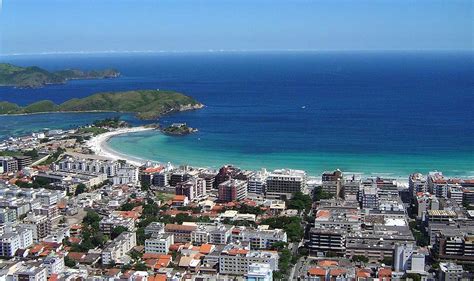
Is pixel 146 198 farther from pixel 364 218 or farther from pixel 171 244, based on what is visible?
pixel 364 218

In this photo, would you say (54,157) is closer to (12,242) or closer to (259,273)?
(12,242)

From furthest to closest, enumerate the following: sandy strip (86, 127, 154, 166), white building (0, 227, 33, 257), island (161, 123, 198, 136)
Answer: island (161, 123, 198, 136) < sandy strip (86, 127, 154, 166) < white building (0, 227, 33, 257)

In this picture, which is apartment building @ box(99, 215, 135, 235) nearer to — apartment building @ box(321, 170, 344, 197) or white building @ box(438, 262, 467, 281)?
apartment building @ box(321, 170, 344, 197)

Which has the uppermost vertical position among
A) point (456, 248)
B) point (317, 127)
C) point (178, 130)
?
point (317, 127)

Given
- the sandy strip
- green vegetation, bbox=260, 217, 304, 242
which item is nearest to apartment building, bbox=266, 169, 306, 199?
green vegetation, bbox=260, 217, 304, 242

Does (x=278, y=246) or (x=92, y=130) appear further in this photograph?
(x=92, y=130)

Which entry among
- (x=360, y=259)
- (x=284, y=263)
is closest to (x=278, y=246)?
(x=284, y=263)

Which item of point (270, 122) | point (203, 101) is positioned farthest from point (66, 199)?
point (203, 101)
